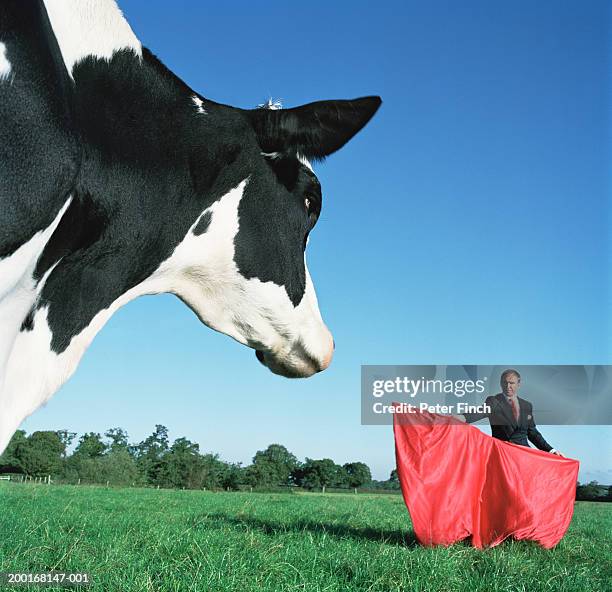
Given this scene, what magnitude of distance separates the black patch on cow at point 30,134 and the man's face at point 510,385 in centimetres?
649

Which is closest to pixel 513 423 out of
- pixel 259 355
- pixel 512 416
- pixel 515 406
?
pixel 512 416

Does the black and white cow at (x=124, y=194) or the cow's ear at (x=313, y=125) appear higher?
the cow's ear at (x=313, y=125)

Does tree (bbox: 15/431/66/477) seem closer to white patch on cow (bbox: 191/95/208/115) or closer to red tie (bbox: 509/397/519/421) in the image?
red tie (bbox: 509/397/519/421)

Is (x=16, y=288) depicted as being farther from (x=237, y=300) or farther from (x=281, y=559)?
(x=281, y=559)

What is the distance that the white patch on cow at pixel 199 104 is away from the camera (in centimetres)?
234

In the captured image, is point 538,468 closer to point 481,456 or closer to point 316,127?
point 481,456

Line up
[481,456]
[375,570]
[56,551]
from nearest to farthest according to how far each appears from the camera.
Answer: [375,570], [56,551], [481,456]

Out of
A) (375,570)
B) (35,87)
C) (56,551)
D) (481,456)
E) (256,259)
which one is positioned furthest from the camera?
(481,456)

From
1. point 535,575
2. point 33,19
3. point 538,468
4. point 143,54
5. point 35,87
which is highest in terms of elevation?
point 143,54

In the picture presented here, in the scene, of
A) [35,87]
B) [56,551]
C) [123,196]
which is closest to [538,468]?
[56,551]

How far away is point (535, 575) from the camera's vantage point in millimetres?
4969

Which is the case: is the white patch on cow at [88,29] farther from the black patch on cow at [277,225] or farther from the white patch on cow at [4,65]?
the black patch on cow at [277,225]

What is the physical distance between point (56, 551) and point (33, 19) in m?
4.68

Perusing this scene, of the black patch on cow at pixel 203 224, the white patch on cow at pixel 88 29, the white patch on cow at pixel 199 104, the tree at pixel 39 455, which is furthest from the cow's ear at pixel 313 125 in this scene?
the tree at pixel 39 455
